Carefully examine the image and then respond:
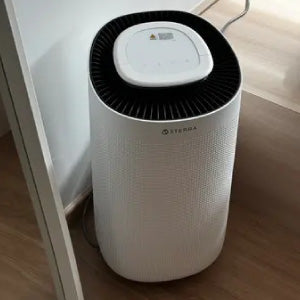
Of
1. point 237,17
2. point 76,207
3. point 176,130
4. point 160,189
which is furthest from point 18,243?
point 237,17

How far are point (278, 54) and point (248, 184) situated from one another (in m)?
0.38

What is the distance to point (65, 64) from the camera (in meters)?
1.11

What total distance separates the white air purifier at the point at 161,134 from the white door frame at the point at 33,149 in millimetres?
140

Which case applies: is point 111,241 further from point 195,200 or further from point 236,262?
point 236,262

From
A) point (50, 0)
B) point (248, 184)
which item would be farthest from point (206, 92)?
point (248, 184)

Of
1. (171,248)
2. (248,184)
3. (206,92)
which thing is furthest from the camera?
(248,184)

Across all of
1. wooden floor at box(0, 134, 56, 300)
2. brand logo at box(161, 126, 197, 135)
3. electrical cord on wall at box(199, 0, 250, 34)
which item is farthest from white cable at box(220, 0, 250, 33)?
wooden floor at box(0, 134, 56, 300)

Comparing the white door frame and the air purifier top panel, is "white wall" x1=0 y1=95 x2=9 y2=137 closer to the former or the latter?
the white door frame

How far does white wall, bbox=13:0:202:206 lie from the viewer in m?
1.01

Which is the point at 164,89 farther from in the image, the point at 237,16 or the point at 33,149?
the point at 237,16

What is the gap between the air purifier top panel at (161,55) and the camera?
0.94 meters

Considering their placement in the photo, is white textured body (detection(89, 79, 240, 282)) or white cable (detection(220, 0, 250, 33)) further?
white cable (detection(220, 0, 250, 33))

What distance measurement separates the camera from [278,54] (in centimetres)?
148

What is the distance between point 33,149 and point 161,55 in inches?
12.1
